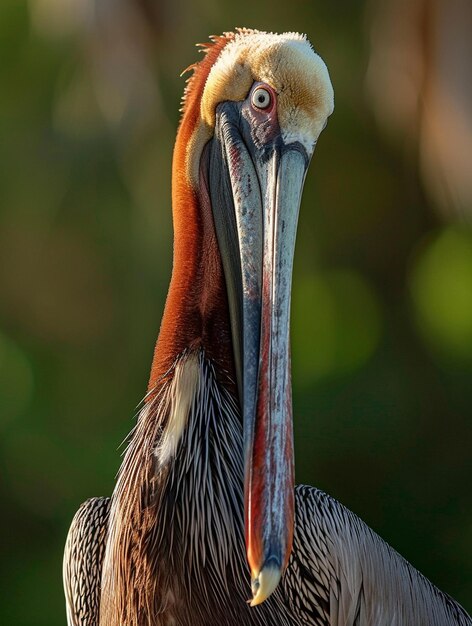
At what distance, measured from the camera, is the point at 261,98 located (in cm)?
172

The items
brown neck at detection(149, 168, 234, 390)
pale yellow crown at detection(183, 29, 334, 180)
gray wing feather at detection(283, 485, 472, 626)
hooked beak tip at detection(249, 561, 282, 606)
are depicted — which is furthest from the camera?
gray wing feather at detection(283, 485, 472, 626)

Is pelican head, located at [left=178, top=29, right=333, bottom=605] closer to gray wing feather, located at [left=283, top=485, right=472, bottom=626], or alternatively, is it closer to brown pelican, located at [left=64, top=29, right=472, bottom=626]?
brown pelican, located at [left=64, top=29, right=472, bottom=626]

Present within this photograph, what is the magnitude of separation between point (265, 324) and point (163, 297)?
2251mm

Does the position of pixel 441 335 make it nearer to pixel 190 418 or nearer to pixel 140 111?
pixel 140 111

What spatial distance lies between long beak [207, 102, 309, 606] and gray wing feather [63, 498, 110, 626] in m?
0.71

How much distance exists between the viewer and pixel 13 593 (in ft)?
12.5

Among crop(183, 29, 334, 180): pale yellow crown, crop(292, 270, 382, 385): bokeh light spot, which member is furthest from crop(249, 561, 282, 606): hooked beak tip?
crop(292, 270, 382, 385): bokeh light spot

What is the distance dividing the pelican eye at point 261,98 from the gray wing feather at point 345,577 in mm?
907

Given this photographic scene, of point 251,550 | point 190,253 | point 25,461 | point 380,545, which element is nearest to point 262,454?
point 251,550

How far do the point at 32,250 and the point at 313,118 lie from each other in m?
2.45

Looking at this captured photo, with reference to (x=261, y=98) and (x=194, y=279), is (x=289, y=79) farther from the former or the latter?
(x=194, y=279)

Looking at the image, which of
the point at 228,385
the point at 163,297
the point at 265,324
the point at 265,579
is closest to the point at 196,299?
the point at 228,385

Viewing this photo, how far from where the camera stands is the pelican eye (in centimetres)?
171

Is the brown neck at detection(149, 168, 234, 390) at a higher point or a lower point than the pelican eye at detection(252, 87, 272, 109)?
lower
